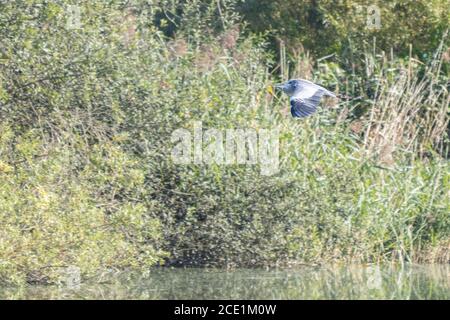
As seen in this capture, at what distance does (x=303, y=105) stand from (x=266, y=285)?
1.46m

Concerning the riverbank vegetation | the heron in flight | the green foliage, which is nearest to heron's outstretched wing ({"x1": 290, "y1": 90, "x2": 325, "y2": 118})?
the heron in flight

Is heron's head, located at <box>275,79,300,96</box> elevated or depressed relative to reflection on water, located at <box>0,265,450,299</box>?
elevated

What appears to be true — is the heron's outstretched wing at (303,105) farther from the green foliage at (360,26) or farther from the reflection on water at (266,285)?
the green foliage at (360,26)

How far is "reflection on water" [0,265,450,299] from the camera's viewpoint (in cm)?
895

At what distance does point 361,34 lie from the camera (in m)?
13.7

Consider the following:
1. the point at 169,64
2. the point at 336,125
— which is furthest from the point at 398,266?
the point at 169,64

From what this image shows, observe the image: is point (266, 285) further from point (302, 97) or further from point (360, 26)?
point (360, 26)

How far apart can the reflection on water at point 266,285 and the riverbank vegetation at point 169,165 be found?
0.48 ft

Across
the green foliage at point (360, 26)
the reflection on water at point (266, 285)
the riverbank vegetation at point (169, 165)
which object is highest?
the green foliage at point (360, 26)

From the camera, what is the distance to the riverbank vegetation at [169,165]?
9.11 m

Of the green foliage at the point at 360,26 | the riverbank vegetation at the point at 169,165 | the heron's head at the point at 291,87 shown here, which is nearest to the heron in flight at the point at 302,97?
the heron's head at the point at 291,87

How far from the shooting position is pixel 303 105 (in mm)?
9578

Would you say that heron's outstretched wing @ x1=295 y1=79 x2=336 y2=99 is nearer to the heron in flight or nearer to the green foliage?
the heron in flight

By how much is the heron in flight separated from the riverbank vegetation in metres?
0.67
